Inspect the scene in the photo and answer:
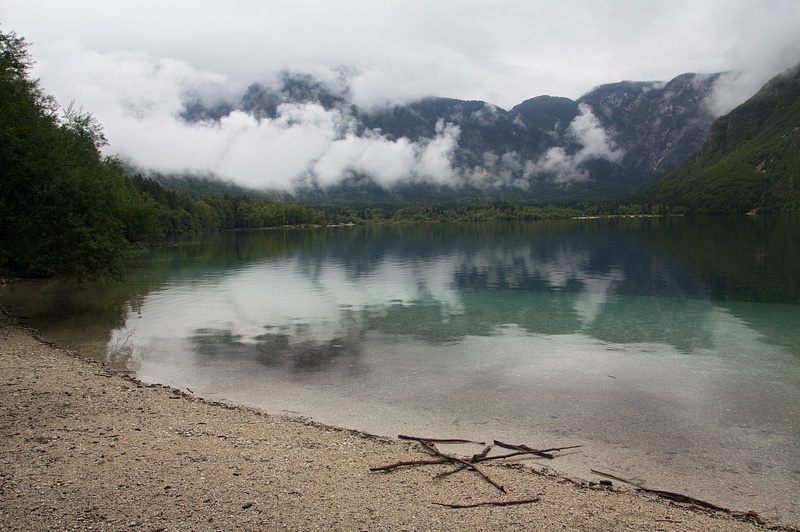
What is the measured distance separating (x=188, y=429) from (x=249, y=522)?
586 centimetres

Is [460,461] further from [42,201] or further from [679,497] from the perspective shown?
[42,201]

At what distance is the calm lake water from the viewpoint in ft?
48.1

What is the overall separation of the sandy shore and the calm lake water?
1.96 m

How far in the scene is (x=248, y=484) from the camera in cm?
1114

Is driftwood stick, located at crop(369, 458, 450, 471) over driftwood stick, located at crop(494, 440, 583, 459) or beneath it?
over

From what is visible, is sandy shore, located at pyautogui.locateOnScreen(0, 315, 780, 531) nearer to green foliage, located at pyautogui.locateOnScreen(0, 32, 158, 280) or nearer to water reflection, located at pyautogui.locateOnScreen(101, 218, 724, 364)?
water reflection, located at pyautogui.locateOnScreen(101, 218, 724, 364)

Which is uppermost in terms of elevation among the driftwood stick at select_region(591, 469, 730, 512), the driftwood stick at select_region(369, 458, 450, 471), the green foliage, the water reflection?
the green foliage

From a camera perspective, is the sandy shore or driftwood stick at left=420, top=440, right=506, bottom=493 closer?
the sandy shore

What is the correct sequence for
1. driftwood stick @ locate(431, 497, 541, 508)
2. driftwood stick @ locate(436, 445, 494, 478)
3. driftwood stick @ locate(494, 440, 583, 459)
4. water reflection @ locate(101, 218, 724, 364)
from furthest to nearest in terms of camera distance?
1. water reflection @ locate(101, 218, 724, 364)
2. driftwood stick @ locate(494, 440, 583, 459)
3. driftwood stick @ locate(436, 445, 494, 478)
4. driftwood stick @ locate(431, 497, 541, 508)

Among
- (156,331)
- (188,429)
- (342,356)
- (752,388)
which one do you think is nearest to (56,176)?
(156,331)

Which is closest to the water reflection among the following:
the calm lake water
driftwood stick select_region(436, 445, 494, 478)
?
the calm lake water

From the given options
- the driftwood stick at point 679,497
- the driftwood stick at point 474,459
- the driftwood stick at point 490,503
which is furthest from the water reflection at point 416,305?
the driftwood stick at point 679,497

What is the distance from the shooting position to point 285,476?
38.3 ft

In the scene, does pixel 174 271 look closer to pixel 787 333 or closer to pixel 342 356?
pixel 342 356
